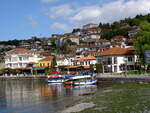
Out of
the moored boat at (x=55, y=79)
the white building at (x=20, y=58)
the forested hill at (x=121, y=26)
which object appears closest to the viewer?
the moored boat at (x=55, y=79)

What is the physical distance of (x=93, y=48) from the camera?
115812mm

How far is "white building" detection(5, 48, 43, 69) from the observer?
109m

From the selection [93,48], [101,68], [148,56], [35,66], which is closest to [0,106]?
[148,56]

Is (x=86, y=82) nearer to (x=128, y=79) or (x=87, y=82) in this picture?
(x=87, y=82)

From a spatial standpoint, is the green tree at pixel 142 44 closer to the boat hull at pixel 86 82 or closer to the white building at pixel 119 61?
the white building at pixel 119 61

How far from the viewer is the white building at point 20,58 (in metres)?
109

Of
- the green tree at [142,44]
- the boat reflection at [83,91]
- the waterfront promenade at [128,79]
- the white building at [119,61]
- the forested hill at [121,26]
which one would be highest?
the forested hill at [121,26]

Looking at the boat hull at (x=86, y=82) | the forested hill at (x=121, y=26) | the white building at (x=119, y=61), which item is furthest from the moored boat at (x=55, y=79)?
the forested hill at (x=121, y=26)

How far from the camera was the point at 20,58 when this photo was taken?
359 feet

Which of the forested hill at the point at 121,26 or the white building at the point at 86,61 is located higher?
the forested hill at the point at 121,26

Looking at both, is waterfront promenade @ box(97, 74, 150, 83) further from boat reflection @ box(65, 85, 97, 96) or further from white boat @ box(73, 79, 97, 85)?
boat reflection @ box(65, 85, 97, 96)

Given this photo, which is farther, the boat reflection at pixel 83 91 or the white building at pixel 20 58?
the white building at pixel 20 58

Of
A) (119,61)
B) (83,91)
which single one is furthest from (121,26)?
(83,91)

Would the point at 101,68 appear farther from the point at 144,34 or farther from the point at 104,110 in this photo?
the point at 104,110
